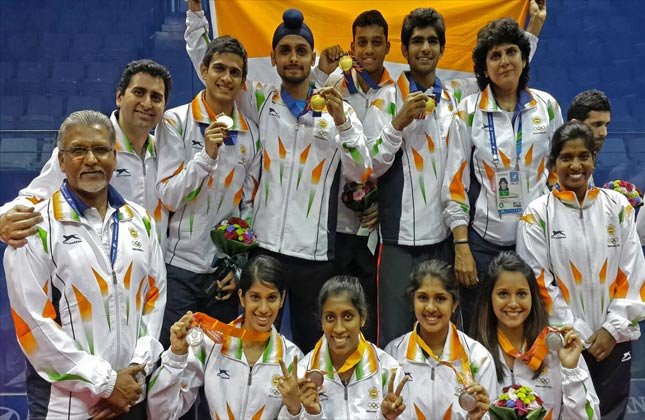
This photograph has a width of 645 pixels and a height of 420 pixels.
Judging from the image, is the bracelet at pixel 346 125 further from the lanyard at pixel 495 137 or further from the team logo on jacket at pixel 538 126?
the team logo on jacket at pixel 538 126

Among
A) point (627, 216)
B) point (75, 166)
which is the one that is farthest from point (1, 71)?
point (627, 216)

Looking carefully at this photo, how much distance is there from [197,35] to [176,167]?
2.73 ft

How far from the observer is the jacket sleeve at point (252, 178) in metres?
4.31

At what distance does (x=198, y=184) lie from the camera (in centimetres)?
405

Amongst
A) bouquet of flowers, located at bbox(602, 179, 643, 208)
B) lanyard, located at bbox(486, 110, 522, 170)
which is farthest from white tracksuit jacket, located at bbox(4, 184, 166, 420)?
bouquet of flowers, located at bbox(602, 179, 643, 208)

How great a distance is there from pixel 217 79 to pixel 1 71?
286 cm

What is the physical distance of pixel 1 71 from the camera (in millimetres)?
6285

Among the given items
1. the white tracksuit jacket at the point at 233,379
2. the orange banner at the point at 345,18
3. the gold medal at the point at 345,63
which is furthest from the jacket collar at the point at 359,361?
the orange banner at the point at 345,18

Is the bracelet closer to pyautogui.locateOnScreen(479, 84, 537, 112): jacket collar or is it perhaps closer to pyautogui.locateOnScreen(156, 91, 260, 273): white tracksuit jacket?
pyautogui.locateOnScreen(156, 91, 260, 273): white tracksuit jacket

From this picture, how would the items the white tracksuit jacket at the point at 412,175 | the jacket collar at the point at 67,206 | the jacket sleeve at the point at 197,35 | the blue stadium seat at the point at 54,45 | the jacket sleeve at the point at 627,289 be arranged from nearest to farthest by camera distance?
the jacket collar at the point at 67,206 < the jacket sleeve at the point at 627,289 < the white tracksuit jacket at the point at 412,175 < the jacket sleeve at the point at 197,35 < the blue stadium seat at the point at 54,45

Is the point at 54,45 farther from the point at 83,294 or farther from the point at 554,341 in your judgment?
the point at 554,341

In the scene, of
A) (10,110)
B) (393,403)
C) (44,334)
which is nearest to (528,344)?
(393,403)

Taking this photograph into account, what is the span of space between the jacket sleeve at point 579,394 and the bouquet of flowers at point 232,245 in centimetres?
157

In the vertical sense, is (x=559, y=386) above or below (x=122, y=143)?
below
